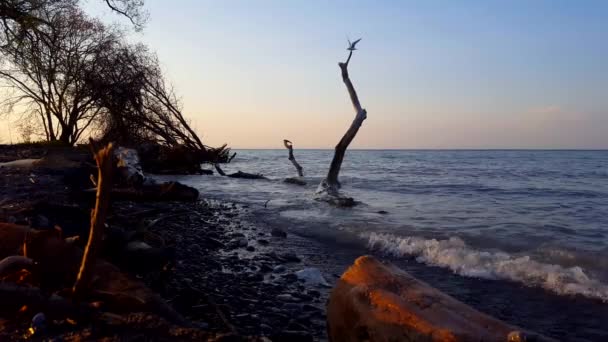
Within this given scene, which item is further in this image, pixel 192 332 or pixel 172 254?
pixel 172 254

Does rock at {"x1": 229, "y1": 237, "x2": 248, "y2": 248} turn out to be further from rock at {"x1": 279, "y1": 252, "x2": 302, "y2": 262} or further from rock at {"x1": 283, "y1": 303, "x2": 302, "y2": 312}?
rock at {"x1": 283, "y1": 303, "x2": 302, "y2": 312}

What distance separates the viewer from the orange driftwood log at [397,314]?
2.32 m

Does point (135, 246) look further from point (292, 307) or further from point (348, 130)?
point (348, 130)

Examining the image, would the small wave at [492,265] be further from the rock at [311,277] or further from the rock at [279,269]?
the rock at [279,269]

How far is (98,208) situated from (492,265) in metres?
4.73

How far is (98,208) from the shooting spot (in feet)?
7.82

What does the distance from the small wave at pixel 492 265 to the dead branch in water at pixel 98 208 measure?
425cm

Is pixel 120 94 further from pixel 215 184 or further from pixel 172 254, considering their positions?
pixel 172 254

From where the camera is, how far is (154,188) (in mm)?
9531

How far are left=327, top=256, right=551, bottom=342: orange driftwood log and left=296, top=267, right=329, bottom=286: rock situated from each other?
5.60ft

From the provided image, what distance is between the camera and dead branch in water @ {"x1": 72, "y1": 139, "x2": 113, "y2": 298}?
2.25m

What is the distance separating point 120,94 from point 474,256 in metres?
17.6

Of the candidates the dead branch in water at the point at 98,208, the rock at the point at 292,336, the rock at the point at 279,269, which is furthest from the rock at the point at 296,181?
the dead branch in water at the point at 98,208

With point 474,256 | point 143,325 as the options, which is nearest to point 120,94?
point 474,256
